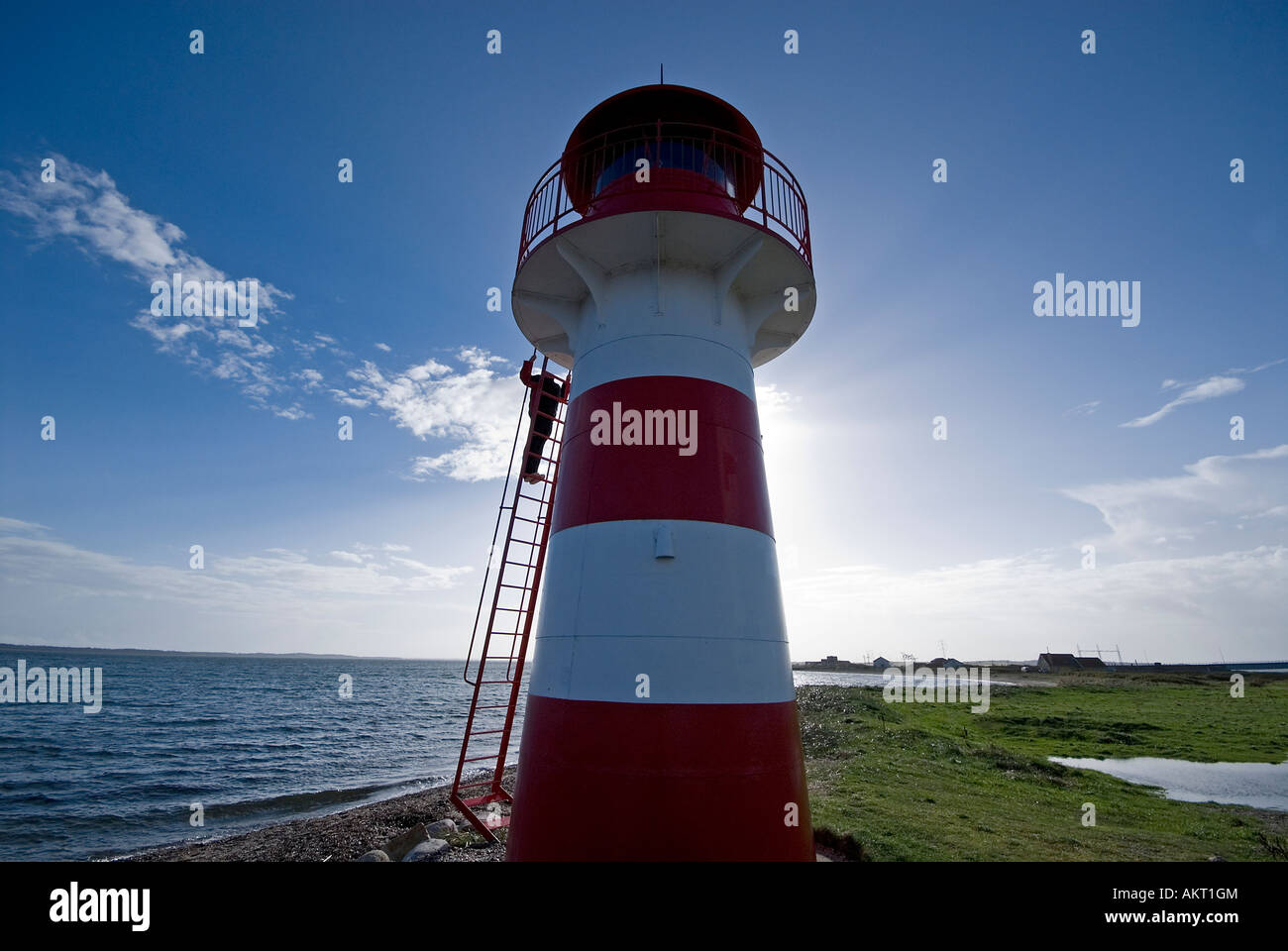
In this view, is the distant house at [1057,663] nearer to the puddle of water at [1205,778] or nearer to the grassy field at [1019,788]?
the grassy field at [1019,788]

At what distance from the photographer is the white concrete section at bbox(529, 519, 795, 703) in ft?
18.2

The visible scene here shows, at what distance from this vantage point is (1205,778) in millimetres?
18797

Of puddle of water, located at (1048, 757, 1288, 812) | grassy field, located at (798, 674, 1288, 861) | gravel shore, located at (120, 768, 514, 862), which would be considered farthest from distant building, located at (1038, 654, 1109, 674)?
gravel shore, located at (120, 768, 514, 862)

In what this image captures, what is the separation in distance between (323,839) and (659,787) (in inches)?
586

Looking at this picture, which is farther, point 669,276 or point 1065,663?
point 1065,663

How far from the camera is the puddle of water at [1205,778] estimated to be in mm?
16078

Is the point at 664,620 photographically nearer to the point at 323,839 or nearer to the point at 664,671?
the point at 664,671

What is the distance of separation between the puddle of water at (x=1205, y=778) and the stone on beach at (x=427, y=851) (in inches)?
721

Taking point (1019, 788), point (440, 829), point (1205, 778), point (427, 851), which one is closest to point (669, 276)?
point (427, 851)

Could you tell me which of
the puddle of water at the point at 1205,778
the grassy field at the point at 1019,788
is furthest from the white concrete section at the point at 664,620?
the puddle of water at the point at 1205,778

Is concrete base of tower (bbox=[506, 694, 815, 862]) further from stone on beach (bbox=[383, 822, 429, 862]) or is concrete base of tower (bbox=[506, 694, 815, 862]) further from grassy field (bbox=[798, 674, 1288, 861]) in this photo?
stone on beach (bbox=[383, 822, 429, 862])
